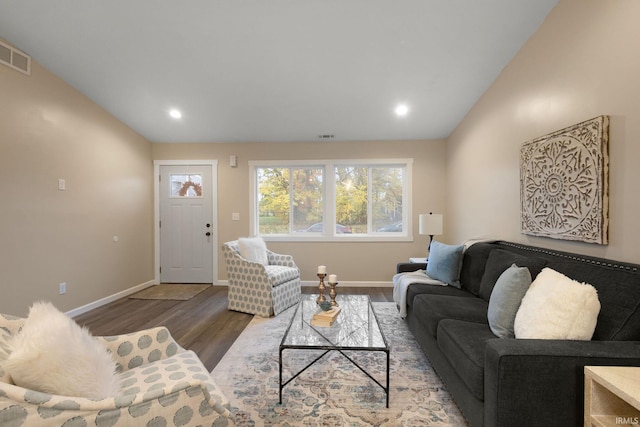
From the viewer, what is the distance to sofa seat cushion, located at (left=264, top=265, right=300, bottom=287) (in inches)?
138

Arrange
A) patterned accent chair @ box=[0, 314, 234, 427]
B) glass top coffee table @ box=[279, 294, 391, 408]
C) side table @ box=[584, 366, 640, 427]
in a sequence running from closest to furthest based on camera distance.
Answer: patterned accent chair @ box=[0, 314, 234, 427]
side table @ box=[584, 366, 640, 427]
glass top coffee table @ box=[279, 294, 391, 408]

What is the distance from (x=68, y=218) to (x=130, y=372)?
2887 mm

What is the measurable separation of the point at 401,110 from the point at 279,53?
1.75 meters

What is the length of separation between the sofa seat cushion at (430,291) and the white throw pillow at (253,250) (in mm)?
1887

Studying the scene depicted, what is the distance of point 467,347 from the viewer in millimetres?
1635

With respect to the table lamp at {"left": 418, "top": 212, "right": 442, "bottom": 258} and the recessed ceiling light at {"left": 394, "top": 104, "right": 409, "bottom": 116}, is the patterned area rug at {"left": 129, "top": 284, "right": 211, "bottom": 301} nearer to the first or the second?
the table lamp at {"left": 418, "top": 212, "right": 442, "bottom": 258}

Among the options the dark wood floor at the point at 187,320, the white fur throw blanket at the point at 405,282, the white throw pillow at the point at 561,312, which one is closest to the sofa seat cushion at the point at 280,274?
the dark wood floor at the point at 187,320

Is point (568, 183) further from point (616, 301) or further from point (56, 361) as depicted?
point (56, 361)

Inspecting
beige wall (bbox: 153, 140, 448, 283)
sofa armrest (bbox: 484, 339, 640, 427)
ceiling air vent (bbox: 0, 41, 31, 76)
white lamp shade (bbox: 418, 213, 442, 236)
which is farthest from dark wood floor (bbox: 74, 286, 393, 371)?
ceiling air vent (bbox: 0, 41, 31, 76)

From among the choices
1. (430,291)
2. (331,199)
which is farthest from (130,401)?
(331,199)

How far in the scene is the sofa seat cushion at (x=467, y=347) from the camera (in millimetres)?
1479

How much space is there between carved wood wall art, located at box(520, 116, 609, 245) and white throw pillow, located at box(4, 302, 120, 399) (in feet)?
8.86

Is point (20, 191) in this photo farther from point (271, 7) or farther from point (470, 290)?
point (470, 290)

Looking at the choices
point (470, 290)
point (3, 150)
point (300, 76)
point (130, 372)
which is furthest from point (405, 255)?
point (3, 150)
